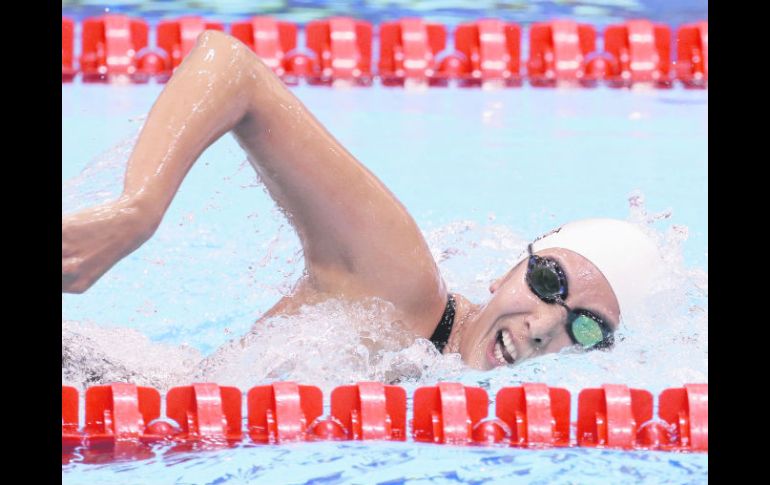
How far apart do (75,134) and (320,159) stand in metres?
2.45

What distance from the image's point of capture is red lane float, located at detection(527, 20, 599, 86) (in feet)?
15.9

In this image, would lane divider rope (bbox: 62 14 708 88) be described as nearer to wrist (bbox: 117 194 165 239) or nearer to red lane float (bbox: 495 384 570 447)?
red lane float (bbox: 495 384 570 447)

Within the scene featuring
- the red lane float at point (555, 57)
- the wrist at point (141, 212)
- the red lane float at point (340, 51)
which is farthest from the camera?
the red lane float at point (555, 57)

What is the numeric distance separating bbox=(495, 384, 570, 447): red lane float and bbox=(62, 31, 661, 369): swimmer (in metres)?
0.08

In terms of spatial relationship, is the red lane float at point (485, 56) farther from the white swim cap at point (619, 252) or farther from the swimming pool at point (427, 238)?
the white swim cap at point (619, 252)

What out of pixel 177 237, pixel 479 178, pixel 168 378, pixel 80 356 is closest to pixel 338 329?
pixel 168 378

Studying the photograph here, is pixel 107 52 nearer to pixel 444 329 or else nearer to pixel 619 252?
pixel 444 329

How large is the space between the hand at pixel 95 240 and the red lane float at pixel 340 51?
3.13 meters

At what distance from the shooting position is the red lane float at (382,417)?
7.45 feet

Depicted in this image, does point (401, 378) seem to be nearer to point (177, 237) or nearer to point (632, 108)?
point (177, 237)

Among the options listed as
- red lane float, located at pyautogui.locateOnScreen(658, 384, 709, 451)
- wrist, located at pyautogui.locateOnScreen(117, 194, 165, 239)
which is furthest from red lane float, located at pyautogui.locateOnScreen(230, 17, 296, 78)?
wrist, located at pyautogui.locateOnScreen(117, 194, 165, 239)

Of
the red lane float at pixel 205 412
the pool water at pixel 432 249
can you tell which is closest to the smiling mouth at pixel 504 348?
the pool water at pixel 432 249

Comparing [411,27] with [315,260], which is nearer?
[315,260]

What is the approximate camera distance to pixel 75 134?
4.34 metres
